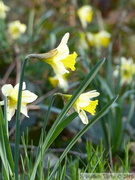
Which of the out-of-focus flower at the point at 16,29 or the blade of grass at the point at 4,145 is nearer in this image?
the blade of grass at the point at 4,145

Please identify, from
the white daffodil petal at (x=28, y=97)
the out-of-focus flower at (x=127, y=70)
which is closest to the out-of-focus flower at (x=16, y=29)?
the out-of-focus flower at (x=127, y=70)

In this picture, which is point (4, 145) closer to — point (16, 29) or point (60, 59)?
point (60, 59)

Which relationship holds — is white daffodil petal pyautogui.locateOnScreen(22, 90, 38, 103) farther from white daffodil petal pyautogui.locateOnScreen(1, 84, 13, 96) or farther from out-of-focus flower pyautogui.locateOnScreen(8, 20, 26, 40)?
out-of-focus flower pyautogui.locateOnScreen(8, 20, 26, 40)

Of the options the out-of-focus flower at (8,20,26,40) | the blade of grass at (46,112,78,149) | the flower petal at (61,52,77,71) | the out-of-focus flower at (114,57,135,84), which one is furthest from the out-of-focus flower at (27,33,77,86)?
the out-of-focus flower at (8,20,26,40)

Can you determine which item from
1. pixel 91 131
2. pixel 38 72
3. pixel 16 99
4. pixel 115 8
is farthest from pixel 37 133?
pixel 115 8

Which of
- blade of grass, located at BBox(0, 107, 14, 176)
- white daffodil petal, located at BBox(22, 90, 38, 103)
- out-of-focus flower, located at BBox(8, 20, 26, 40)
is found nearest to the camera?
blade of grass, located at BBox(0, 107, 14, 176)

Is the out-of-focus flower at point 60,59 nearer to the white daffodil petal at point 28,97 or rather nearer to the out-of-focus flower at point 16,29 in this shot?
the white daffodil petal at point 28,97

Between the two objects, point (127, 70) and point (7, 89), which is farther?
point (127, 70)

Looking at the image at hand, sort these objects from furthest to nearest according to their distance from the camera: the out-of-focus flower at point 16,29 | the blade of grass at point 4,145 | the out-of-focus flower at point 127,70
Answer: the out-of-focus flower at point 16,29 < the out-of-focus flower at point 127,70 < the blade of grass at point 4,145

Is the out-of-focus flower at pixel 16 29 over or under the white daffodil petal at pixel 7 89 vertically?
over

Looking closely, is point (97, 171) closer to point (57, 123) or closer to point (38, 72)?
point (57, 123)

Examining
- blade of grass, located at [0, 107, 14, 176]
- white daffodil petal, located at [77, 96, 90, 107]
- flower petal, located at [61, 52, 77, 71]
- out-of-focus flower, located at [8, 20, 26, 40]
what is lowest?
blade of grass, located at [0, 107, 14, 176]

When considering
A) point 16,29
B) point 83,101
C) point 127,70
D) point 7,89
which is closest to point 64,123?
point 83,101
